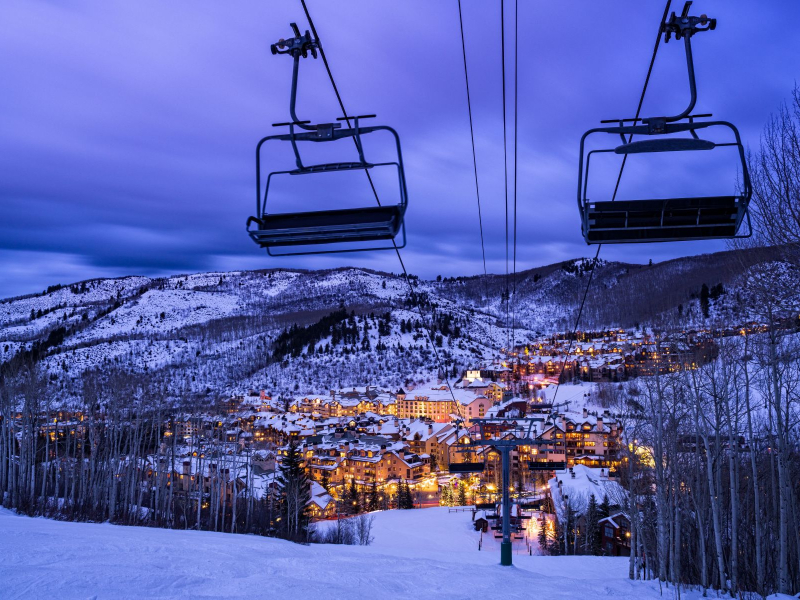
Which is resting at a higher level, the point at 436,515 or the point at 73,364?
the point at 73,364

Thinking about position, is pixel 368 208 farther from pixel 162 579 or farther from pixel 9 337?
pixel 9 337

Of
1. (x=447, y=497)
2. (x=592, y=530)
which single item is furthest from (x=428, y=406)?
(x=592, y=530)

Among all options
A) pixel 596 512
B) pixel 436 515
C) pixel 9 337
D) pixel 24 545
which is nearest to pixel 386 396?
pixel 436 515

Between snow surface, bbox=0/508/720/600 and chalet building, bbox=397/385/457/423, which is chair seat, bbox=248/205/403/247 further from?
chalet building, bbox=397/385/457/423

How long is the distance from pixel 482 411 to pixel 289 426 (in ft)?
120

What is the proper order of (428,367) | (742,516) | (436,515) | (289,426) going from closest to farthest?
1. (742,516)
2. (436,515)
3. (289,426)
4. (428,367)

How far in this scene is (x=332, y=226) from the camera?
3.97 metres

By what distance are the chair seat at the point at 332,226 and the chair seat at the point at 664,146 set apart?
60.2 inches

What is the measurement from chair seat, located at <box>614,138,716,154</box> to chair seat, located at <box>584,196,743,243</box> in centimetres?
38

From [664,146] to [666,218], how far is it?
0.55 metres

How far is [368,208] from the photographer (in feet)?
12.9

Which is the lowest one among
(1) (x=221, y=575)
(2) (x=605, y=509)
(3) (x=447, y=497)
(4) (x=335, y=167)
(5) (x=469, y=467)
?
(3) (x=447, y=497)

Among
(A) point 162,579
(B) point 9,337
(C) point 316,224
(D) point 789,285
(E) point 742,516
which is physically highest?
(B) point 9,337

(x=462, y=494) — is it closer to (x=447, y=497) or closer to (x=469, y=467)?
(x=447, y=497)
